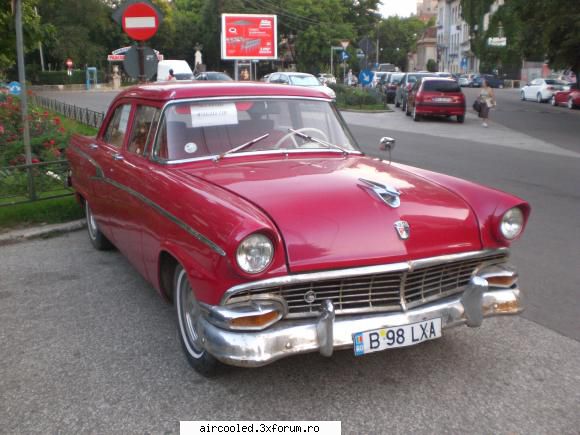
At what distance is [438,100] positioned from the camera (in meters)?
23.6

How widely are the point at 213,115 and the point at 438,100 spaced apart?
2002cm

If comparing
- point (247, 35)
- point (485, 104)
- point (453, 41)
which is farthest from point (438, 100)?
point (453, 41)

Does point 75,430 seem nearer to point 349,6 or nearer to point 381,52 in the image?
point 349,6

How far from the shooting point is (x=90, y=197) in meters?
6.25

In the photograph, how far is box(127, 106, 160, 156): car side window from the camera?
16.1ft

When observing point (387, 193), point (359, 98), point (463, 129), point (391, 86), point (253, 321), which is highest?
point (387, 193)

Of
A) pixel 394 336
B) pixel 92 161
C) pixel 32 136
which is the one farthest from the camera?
pixel 32 136

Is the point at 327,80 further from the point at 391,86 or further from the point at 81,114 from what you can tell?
the point at 81,114

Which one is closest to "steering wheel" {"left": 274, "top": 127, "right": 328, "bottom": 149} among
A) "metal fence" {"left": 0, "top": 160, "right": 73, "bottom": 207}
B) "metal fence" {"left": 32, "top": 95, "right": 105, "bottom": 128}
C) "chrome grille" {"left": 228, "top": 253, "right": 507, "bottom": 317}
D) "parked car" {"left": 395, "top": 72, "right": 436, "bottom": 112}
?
"chrome grille" {"left": 228, "top": 253, "right": 507, "bottom": 317}

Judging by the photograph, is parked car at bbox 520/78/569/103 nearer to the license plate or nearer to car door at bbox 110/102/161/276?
car door at bbox 110/102/161/276

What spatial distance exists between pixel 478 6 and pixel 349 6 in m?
23.7

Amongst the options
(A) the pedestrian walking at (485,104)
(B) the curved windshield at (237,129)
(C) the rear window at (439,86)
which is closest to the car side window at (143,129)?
(B) the curved windshield at (237,129)

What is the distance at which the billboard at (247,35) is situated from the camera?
47.4 metres

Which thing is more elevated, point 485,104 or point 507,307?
point 485,104
